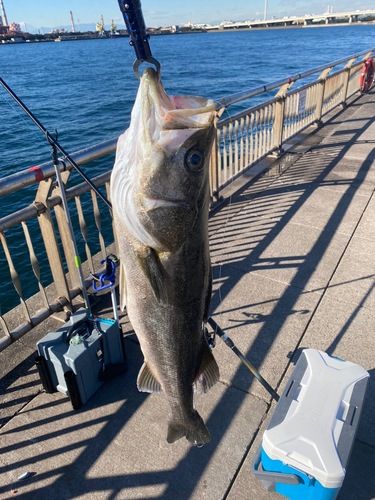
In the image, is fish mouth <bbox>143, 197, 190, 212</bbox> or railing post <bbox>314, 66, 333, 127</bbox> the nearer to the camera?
fish mouth <bbox>143, 197, 190, 212</bbox>

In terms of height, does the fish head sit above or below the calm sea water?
above

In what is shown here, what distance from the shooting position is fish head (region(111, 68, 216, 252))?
4.89 feet

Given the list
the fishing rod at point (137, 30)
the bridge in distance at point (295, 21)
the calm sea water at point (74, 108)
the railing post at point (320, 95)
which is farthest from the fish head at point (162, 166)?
the bridge in distance at point (295, 21)

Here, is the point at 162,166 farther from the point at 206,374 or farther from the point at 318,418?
the point at 318,418

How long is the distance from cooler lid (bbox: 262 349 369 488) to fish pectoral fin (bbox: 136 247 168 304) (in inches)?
51.3

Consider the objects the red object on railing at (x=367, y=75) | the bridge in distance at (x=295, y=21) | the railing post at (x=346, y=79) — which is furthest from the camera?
the bridge in distance at (x=295, y=21)

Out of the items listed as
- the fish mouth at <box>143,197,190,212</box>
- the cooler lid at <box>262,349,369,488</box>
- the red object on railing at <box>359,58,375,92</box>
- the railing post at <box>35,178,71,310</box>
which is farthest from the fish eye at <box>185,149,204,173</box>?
the red object on railing at <box>359,58,375,92</box>

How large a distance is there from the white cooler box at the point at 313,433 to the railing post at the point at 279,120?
6.47 metres

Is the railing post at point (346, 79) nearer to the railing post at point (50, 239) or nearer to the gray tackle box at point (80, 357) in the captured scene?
the railing post at point (50, 239)

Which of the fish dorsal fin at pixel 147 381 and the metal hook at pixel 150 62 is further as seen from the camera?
the fish dorsal fin at pixel 147 381

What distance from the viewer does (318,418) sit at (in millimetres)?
2316

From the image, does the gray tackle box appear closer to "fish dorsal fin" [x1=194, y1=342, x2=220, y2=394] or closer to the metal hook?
"fish dorsal fin" [x1=194, y1=342, x2=220, y2=394]

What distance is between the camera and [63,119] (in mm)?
22391

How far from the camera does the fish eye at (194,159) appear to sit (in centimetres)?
155
